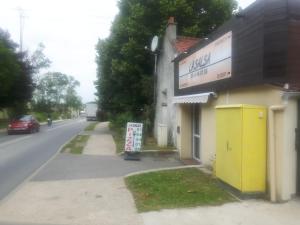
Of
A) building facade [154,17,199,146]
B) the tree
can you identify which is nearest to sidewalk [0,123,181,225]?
building facade [154,17,199,146]

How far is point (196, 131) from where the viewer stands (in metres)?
15.2

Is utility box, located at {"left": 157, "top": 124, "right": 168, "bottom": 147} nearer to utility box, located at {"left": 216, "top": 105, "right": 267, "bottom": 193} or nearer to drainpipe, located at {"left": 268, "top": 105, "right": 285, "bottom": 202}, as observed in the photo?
utility box, located at {"left": 216, "top": 105, "right": 267, "bottom": 193}

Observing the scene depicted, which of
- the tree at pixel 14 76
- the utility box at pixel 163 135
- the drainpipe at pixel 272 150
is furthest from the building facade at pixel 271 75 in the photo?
the tree at pixel 14 76

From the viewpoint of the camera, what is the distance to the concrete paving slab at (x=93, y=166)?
11.7 m

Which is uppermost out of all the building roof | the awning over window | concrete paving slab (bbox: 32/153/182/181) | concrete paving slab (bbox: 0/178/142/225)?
the building roof

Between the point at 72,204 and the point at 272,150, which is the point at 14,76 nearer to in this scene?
the point at 72,204

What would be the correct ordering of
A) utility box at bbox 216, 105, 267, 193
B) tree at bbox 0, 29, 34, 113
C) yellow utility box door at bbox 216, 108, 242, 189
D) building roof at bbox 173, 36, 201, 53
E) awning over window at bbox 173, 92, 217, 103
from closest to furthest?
utility box at bbox 216, 105, 267, 193, yellow utility box door at bbox 216, 108, 242, 189, awning over window at bbox 173, 92, 217, 103, building roof at bbox 173, 36, 201, 53, tree at bbox 0, 29, 34, 113

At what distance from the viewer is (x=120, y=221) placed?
704 cm

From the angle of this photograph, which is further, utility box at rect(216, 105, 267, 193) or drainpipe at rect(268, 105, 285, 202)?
utility box at rect(216, 105, 267, 193)

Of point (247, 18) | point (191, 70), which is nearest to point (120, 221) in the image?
point (247, 18)

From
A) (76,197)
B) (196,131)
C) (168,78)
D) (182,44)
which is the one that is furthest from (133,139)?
(76,197)

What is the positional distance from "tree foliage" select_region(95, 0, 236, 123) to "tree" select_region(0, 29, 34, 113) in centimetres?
1228

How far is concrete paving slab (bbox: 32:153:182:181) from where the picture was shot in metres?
11.7

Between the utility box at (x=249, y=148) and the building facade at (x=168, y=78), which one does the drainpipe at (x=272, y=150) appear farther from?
the building facade at (x=168, y=78)
